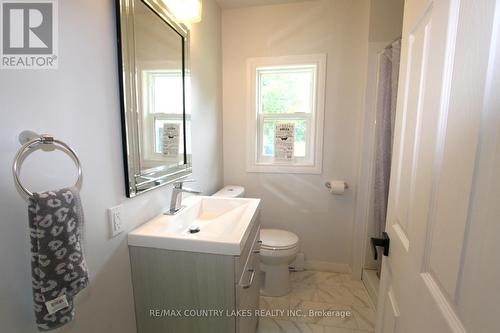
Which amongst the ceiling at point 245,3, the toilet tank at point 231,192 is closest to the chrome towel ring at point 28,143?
the toilet tank at point 231,192

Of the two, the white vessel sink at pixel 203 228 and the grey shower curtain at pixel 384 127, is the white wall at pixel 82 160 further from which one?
the grey shower curtain at pixel 384 127

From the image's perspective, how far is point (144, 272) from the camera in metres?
1.09

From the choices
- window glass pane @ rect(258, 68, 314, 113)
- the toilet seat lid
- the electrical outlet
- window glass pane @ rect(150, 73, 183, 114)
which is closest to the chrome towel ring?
the electrical outlet

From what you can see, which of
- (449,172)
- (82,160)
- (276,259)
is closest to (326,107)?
(276,259)

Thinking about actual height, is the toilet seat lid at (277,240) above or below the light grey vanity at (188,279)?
below

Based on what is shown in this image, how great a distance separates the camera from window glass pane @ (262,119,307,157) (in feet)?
7.83

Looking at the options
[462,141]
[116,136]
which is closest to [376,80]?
[462,141]

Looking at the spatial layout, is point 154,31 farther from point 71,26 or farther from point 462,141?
point 462,141

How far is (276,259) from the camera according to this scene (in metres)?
1.95

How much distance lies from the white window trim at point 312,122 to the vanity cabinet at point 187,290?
1.36 m

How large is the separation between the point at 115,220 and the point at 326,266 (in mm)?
2096

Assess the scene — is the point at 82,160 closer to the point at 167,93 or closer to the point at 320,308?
the point at 167,93

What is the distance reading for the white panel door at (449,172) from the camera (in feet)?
1.27

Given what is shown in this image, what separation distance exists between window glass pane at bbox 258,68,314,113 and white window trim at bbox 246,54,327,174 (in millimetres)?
95
